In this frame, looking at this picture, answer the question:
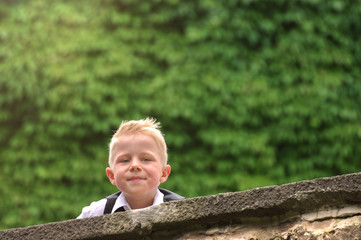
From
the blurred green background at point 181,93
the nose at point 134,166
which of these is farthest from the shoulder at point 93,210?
the blurred green background at point 181,93

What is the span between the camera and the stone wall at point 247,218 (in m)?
1.63

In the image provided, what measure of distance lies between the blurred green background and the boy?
2.51 m

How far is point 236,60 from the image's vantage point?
17.7ft

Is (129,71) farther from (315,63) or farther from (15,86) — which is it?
(315,63)

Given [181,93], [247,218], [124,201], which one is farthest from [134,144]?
[181,93]

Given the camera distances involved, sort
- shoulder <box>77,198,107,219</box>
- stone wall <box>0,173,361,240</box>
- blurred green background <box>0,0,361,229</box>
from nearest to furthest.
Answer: stone wall <box>0,173,361,240</box> → shoulder <box>77,198,107,219</box> → blurred green background <box>0,0,361,229</box>

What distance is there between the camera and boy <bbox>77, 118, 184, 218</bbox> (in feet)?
8.36

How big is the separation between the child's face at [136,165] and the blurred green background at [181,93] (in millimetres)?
2551

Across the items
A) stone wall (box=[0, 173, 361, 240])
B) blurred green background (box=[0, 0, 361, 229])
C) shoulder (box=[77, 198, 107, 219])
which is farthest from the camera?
blurred green background (box=[0, 0, 361, 229])

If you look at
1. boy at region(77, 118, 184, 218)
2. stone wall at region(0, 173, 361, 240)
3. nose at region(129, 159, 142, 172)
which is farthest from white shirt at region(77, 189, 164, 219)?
stone wall at region(0, 173, 361, 240)

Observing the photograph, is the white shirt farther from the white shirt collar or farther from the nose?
the nose

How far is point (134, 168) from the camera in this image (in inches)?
99.9

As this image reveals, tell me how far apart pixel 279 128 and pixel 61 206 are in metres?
2.19

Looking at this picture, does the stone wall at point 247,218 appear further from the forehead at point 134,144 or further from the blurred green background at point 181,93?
the blurred green background at point 181,93
